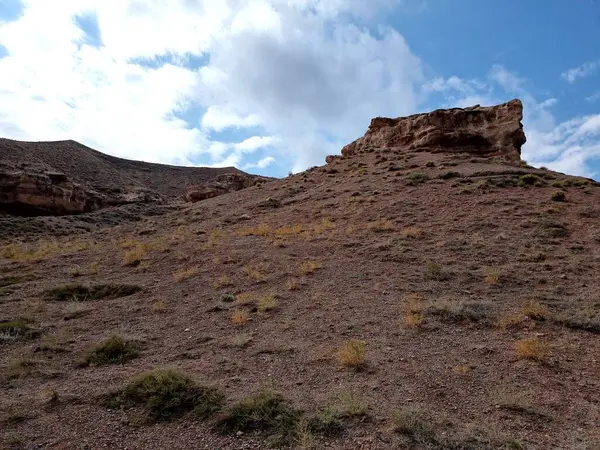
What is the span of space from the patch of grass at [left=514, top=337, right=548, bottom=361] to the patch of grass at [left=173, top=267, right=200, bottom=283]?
29.6 feet

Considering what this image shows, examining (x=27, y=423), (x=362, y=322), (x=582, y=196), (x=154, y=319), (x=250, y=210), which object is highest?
(x=582, y=196)

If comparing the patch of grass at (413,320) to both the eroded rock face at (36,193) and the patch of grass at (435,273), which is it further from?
the eroded rock face at (36,193)

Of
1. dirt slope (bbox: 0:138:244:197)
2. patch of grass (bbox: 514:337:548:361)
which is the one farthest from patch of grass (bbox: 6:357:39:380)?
dirt slope (bbox: 0:138:244:197)

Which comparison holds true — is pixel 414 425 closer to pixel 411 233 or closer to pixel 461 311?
pixel 461 311

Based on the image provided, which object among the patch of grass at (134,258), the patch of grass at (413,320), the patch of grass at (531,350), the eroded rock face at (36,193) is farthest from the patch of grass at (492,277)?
the eroded rock face at (36,193)

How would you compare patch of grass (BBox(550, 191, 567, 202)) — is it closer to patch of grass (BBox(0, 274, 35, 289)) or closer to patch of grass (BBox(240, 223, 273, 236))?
patch of grass (BBox(240, 223, 273, 236))

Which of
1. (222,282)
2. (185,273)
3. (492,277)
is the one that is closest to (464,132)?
(492,277)

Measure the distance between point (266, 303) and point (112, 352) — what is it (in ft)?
10.9

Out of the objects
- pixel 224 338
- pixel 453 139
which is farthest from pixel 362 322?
pixel 453 139

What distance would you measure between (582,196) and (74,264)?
831 inches

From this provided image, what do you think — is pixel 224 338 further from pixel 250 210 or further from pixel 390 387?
pixel 250 210

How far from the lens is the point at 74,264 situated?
15.4 m

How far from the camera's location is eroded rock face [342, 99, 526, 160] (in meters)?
30.8

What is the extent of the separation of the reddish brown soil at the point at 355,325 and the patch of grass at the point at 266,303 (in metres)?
0.37
